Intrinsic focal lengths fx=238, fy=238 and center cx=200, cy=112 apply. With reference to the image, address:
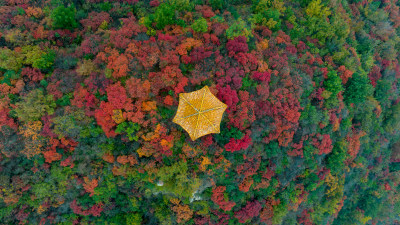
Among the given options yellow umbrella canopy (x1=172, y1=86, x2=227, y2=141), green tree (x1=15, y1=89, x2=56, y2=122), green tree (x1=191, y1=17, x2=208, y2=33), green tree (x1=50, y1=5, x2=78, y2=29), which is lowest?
green tree (x1=15, y1=89, x2=56, y2=122)

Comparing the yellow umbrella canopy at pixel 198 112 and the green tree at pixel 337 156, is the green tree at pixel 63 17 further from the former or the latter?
the green tree at pixel 337 156

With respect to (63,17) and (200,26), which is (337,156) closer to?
(200,26)

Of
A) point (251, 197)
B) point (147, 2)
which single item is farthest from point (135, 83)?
point (251, 197)

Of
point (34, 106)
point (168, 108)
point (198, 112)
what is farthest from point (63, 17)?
point (198, 112)

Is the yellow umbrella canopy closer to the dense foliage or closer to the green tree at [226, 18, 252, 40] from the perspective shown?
the dense foliage

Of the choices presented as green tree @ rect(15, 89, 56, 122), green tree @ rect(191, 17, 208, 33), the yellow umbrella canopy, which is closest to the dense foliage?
green tree @ rect(15, 89, 56, 122)

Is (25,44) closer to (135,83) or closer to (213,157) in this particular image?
(135,83)
